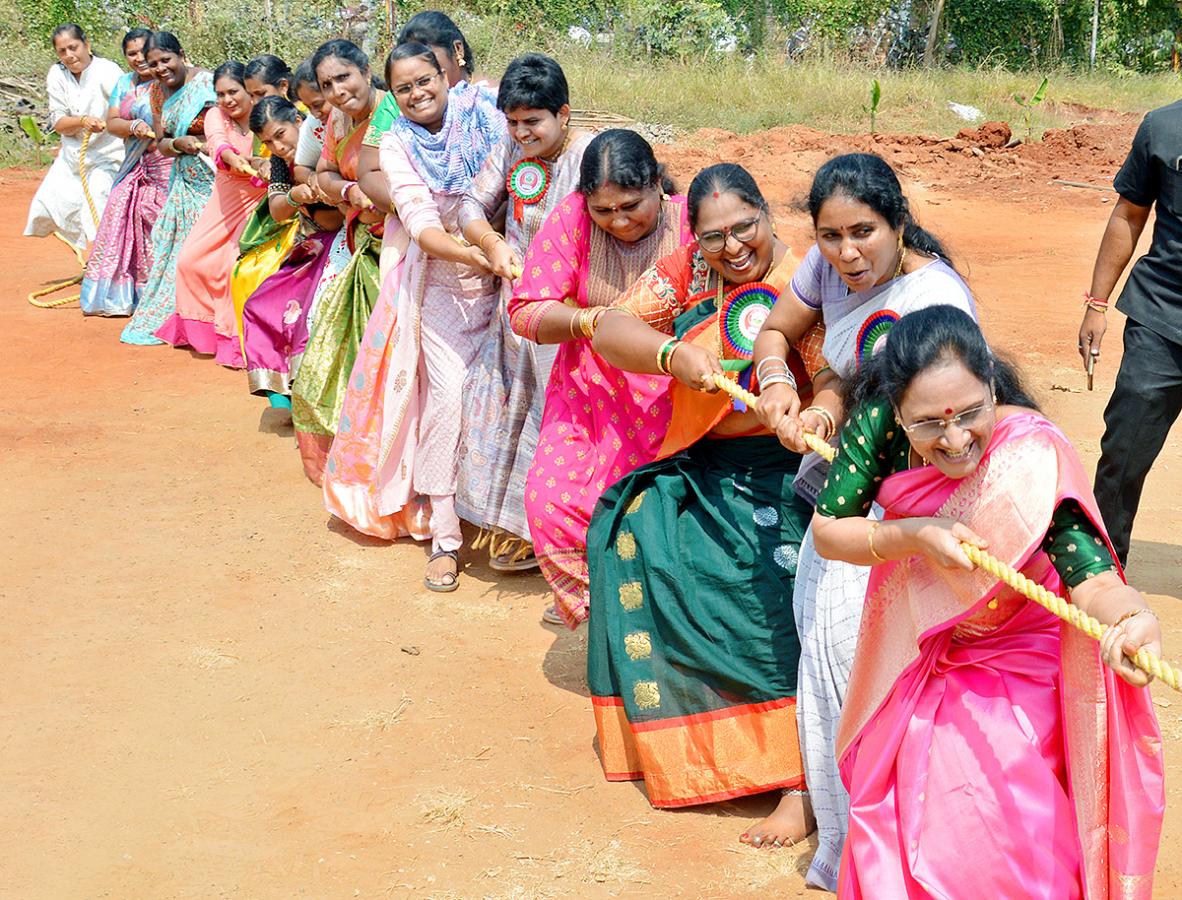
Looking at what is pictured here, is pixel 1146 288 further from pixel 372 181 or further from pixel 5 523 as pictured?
pixel 5 523

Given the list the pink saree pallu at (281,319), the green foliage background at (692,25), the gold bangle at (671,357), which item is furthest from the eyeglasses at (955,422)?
the green foliage background at (692,25)

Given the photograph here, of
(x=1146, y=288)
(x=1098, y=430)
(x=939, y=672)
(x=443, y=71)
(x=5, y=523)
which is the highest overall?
(x=443, y=71)

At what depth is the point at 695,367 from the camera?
3.49 meters

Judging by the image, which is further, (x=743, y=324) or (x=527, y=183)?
(x=527, y=183)

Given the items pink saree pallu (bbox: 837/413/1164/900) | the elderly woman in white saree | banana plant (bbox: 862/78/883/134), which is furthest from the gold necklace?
banana plant (bbox: 862/78/883/134)

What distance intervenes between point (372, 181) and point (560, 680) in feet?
7.43

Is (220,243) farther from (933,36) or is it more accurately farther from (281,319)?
(933,36)

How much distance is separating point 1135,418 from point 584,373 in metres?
1.85

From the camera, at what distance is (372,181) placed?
5.34 m

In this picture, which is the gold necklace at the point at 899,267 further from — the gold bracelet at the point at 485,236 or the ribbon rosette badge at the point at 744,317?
the gold bracelet at the point at 485,236

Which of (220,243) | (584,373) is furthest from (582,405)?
(220,243)

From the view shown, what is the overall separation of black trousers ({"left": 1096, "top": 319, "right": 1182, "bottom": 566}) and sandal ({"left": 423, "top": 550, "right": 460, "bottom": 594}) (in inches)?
95.7

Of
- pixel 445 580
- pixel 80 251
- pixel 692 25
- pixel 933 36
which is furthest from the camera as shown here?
pixel 933 36

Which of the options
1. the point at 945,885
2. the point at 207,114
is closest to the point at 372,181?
the point at 207,114
